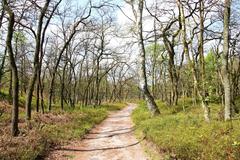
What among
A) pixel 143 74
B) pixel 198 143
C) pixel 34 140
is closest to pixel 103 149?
pixel 34 140

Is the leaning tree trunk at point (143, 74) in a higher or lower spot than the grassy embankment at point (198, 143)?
higher

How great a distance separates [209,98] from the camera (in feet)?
52.9

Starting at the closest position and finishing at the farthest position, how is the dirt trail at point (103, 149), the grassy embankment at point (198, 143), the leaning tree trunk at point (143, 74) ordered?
1. the grassy embankment at point (198, 143)
2. the dirt trail at point (103, 149)
3. the leaning tree trunk at point (143, 74)

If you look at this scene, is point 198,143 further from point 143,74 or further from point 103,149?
point 143,74

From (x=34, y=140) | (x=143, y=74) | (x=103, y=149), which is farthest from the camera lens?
(x=143, y=74)

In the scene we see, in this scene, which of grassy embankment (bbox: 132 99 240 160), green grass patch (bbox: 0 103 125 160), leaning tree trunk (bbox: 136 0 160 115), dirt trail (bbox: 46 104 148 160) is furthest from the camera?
leaning tree trunk (bbox: 136 0 160 115)

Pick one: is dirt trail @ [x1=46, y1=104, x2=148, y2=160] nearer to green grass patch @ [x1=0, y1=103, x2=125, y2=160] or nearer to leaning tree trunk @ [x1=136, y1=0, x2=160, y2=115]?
green grass patch @ [x1=0, y1=103, x2=125, y2=160]

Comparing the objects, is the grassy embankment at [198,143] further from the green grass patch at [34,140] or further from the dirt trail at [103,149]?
the green grass patch at [34,140]

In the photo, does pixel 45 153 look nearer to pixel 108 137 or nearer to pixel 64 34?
pixel 108 137

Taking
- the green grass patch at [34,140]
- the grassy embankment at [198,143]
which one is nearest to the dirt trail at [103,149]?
the green grass patch at [34,140]

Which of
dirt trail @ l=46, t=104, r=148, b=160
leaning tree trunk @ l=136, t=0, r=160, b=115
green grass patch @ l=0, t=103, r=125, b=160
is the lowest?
dirt trail @ l=46, t=104, r=148, b=160

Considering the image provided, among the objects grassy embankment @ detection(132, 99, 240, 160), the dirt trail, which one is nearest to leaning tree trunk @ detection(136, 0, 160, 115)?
the dirt trail

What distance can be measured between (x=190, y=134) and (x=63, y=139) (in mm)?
6537

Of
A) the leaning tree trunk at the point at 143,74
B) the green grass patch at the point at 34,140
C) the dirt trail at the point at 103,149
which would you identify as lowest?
the dirt trail at the point at 103,149
